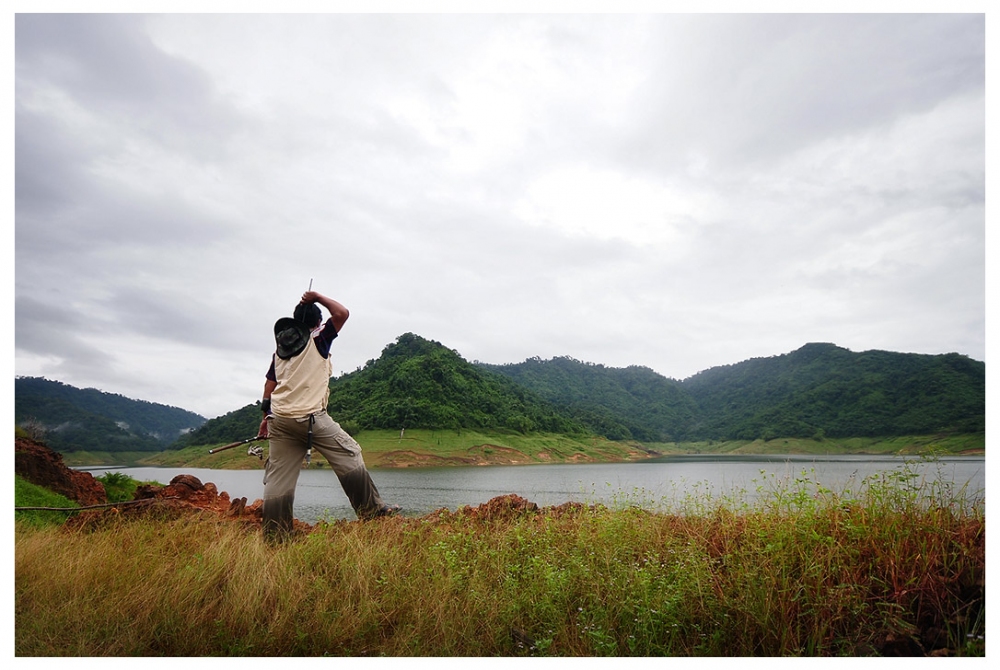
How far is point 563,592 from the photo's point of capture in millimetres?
3572

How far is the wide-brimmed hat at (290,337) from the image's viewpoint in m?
5.13

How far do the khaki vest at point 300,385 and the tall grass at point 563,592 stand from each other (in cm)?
125

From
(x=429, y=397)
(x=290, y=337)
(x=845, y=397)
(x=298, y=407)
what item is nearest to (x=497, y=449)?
(x=429, y=397)

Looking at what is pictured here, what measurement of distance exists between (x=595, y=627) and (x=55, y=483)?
8047mm

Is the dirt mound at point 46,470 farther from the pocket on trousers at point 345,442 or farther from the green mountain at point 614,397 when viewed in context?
the green mountain at point 614,397

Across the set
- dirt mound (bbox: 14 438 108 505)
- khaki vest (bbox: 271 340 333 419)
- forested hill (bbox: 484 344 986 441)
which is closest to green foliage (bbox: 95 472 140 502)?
dirt mound (bbox: 14 438 108 505)

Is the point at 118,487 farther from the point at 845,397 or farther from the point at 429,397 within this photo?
the point at 845,397

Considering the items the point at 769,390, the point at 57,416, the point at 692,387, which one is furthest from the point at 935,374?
the point at 57,416

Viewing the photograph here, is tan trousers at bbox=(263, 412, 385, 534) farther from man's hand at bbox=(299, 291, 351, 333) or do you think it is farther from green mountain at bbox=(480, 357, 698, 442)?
green mountain at bbox=(480, 357, 698, 442)

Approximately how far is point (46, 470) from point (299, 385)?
5.21 meters

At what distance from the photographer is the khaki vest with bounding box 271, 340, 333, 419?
16.7 ft

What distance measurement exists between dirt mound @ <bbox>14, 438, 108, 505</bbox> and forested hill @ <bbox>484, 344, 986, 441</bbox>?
6767 cm

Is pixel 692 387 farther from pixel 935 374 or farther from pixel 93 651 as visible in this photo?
pixel 93 651

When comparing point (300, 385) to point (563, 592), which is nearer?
point (563, 592)
